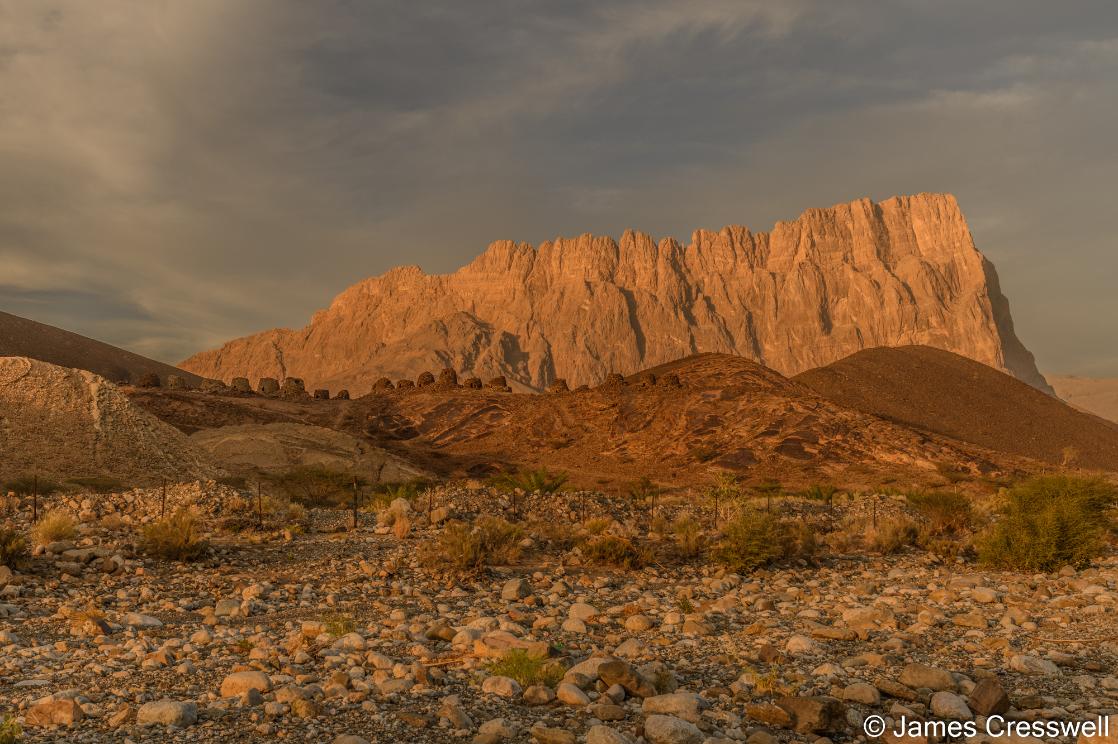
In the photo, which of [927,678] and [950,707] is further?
[927,678]

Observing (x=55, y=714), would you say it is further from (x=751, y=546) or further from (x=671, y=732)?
(x=751, y=546)

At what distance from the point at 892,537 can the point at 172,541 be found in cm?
1395

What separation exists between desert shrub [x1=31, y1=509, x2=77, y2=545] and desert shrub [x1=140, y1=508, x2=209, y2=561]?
1.48 meters

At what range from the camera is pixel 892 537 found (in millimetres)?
16422

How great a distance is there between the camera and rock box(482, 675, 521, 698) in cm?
632

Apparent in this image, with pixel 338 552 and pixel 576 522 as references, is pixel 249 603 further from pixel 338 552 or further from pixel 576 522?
pixel 576 522

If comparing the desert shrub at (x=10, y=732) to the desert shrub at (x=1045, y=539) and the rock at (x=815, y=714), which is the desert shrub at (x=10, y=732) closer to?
the rock at (x=815, y=714)

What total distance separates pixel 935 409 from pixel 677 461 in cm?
3569

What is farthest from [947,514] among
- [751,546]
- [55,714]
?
[55,714]

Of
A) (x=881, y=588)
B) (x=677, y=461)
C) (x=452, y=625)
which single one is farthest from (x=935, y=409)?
(x=452, y=625)

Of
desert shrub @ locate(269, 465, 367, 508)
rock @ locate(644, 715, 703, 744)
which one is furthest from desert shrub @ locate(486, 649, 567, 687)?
desert shrub @ locate(269, 465, 367, 508)

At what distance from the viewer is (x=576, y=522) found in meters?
20.0

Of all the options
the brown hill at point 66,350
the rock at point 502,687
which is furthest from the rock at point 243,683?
the brown hill at point 66,350

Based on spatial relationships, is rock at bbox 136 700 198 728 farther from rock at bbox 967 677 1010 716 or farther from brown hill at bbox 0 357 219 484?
brown hill at bbox 0 357 219 484
